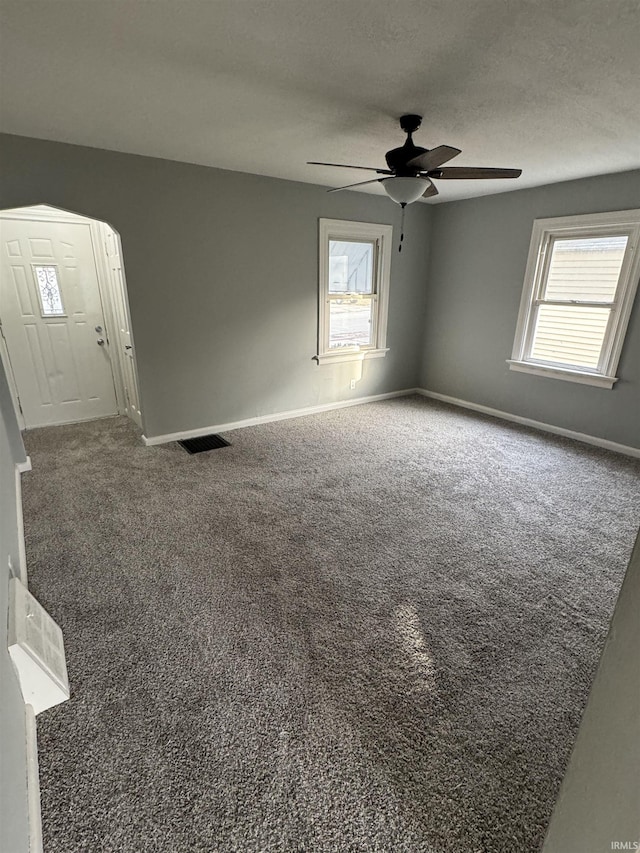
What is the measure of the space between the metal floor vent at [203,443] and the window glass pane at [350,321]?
1.78 m

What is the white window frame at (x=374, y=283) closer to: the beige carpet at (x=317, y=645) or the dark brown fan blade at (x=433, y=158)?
the beige carpet at (x=317, y=645)

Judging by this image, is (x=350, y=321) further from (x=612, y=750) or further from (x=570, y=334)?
(x=612, y=750)

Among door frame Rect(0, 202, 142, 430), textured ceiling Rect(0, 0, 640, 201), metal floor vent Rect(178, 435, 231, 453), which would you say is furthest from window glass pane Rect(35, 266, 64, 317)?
metal floor vent Rect(178, 435, 231, 453)

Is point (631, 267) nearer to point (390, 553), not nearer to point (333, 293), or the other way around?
point (333, 293)

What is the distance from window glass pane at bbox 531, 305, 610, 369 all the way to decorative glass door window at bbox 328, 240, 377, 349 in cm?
192

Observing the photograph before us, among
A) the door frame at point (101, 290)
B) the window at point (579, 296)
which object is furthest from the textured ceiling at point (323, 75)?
the door frame at point (101, 290)

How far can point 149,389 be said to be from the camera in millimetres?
3797

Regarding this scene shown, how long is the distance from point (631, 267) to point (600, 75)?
2.21 metres

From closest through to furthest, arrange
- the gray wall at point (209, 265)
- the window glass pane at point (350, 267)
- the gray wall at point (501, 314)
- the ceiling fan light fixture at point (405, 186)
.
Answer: the ceiling fan light fixture at point (405, 186), the gray wall at point (209, 265), the gray wall at point (501, 314), the window glass pane at point (350, 267)

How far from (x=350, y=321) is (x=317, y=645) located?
3908 millimetres

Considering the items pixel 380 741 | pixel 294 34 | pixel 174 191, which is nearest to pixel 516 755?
pixel 380 741

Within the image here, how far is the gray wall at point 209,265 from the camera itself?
3.14 m

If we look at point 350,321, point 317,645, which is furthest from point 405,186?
point 317,645

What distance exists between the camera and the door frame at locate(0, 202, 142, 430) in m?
3.82
